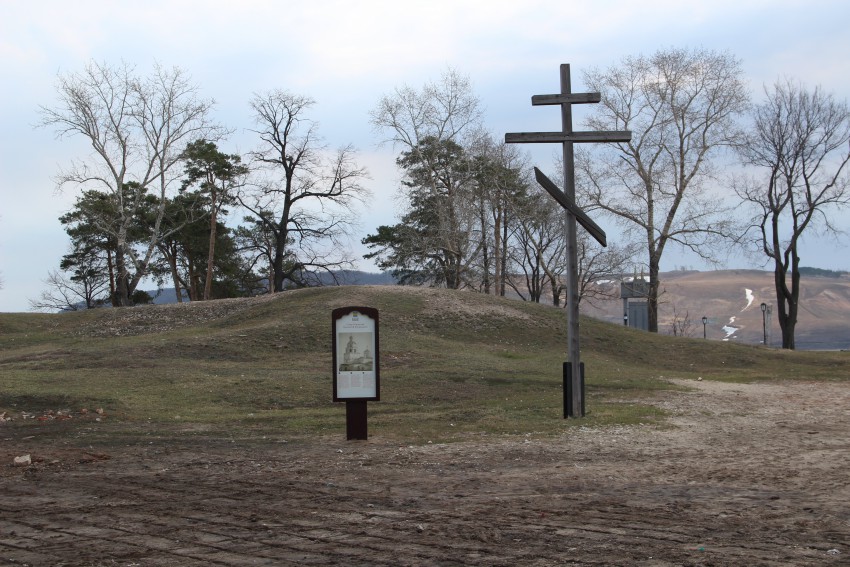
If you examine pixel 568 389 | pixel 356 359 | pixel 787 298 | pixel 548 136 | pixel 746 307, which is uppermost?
pixel 746 307

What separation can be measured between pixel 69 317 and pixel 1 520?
28.2 metres

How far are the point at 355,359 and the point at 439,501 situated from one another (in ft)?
14.5

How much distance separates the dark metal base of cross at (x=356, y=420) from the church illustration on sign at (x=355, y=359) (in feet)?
1.37

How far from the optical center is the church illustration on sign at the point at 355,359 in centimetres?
1138

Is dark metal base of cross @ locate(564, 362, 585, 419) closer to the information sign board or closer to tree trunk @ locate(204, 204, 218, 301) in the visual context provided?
the information sign board

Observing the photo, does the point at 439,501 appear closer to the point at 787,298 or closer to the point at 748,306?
the point at 787,298

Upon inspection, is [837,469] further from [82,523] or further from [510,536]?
[82,523]

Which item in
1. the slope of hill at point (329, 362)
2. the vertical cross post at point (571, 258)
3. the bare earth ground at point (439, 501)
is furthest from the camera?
the slope of hill at point (329, 362)

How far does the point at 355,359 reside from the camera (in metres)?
11.4

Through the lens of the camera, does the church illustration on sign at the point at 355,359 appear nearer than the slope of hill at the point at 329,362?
Yes

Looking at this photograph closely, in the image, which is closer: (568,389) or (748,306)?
(568,389)

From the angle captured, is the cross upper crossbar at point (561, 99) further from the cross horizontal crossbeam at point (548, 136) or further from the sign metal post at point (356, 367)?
the sign metal post at point (356, 367)

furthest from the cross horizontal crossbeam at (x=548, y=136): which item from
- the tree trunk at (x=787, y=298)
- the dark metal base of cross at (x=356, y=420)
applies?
the tree trunk at (x=787, y=298)

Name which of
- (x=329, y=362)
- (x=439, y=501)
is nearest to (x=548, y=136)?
(x=439, y=501)
